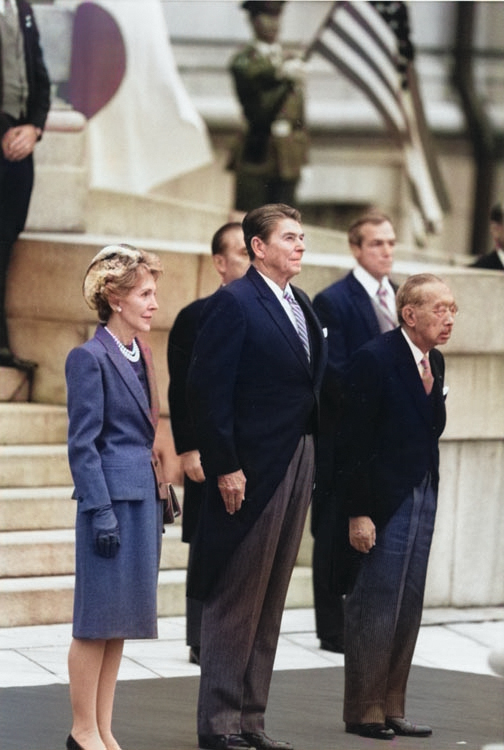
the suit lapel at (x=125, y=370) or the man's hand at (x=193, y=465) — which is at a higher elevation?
the suit lapel at (x=125, y=370)

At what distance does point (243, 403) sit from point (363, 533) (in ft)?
2.25

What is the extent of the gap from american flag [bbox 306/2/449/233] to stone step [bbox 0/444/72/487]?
25.4 ft

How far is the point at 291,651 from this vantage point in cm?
948

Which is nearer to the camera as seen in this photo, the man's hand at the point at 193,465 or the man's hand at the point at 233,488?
the man's hand at the point at 233,488

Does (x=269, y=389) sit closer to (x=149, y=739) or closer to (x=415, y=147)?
(x=149, y=739)

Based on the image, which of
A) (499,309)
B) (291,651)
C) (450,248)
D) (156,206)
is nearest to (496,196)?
(450,248)

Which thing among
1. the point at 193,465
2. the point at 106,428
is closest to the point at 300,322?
the point at 106,428

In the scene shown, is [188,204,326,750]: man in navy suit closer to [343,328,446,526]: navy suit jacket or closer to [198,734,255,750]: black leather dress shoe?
[198,734,255,750]: black leather dress shoe

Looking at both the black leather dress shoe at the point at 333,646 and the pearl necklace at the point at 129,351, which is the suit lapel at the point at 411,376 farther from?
the black leather dress shoe at the point at 333,646

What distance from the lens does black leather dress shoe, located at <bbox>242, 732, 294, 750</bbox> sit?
24.2 ft

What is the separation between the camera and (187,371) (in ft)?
29.1

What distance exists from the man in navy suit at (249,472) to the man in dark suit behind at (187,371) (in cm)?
121

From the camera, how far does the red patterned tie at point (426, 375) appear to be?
790cm

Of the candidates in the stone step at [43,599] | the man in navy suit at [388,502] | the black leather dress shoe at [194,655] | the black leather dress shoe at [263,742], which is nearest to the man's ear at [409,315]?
the man in navy suit at [388,502]
